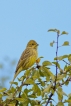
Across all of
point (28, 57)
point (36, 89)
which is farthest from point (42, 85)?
point (28, 57)

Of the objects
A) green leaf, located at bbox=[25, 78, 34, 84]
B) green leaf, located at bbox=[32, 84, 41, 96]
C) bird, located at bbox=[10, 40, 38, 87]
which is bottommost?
green leaf, located at bbox=[32, 84, 41, 96]

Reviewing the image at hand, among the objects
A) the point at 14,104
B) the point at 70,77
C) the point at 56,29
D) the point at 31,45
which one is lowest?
the point at 14,104

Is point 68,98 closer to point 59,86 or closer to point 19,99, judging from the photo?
point 59,86

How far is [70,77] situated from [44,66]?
9.7 inches

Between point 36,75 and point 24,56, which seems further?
point 24,56

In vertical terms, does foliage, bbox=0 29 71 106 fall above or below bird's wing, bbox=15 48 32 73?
below

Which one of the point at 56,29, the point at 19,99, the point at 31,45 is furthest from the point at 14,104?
the point at 31,45

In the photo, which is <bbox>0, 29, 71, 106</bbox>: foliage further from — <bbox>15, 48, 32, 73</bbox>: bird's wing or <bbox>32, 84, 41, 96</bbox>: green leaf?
<bbox>15, 48, 32, 73</bbox>: bird's wing

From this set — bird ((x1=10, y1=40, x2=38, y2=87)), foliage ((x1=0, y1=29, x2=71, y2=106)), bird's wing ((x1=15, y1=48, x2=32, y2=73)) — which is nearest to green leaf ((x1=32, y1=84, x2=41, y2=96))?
foliage ((x1=0, y1=29, x2=71, y2=106))

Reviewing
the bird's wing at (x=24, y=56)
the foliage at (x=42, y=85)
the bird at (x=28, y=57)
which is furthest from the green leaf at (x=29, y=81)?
the bird's wing at (x=24, y=56)

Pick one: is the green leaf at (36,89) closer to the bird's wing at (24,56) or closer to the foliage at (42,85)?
the foliage at (42,85)

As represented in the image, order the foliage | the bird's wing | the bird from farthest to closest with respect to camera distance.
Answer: the bird's wing
the bird
the foliage

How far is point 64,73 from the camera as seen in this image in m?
2.46

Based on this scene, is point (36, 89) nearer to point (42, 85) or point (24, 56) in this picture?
point (42, 85)
